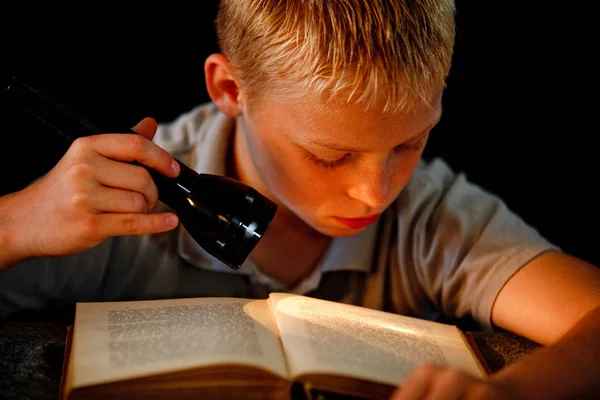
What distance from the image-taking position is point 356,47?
89 cm

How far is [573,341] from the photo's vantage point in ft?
2.83

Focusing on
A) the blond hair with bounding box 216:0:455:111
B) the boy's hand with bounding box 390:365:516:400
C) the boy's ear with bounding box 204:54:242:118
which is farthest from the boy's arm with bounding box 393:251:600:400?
the boy's ear with bounding box 204:54:242:118

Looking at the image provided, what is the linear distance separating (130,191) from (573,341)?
0.62 m

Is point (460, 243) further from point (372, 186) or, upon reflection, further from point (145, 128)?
point (145, 128)

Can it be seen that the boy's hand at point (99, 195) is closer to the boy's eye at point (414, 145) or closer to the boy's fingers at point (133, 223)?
the boy's fingers at point (133, 223)

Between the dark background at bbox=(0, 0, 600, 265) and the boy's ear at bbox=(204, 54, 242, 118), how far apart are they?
0.35m

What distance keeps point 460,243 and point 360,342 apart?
0.38 meters

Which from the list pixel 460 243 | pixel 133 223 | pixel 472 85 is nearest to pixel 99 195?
pixel 133 223

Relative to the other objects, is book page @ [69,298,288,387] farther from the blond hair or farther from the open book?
the blond hair

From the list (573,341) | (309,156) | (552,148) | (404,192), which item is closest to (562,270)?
(573,341)

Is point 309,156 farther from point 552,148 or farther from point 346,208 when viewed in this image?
point 552,148

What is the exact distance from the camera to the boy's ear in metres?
1.07

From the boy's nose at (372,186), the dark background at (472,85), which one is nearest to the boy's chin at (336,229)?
the boy's nose at (372,186)

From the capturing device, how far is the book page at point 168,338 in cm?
75
